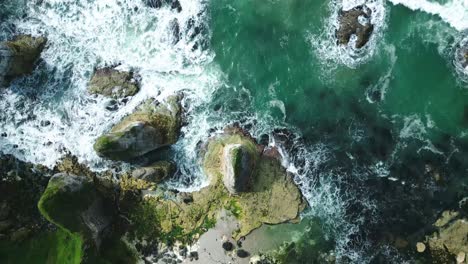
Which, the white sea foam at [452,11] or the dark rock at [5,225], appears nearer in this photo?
the white sea foam at [452,11]

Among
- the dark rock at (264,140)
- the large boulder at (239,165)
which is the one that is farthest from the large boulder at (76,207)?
the dark rock at (264,140)

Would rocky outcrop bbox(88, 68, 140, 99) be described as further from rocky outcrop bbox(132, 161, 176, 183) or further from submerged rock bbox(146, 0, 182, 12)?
rocky outcrop bbox(132, 161, 176, 183)

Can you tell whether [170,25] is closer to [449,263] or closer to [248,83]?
[248,83]

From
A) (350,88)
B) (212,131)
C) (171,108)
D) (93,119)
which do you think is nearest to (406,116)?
(350,88)

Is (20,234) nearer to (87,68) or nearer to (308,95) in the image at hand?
(87,68)

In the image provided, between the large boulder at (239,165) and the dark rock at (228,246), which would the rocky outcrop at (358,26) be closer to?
the large boulder at (239,165)

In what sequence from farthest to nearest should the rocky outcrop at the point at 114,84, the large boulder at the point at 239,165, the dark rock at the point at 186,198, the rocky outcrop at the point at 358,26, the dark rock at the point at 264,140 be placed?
the rocky outcrop at the point at 114,84, the dark rock at the point at 186,198, the dark rock at the point at 264,140, the rocky outcrop at the point at 358,26, the large boulder at the point at 239,165

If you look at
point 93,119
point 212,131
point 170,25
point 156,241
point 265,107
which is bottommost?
point 156,241

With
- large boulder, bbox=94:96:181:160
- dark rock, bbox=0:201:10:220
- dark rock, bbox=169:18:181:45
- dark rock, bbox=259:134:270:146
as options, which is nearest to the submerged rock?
dark rock, bbox=169:18:181:45
